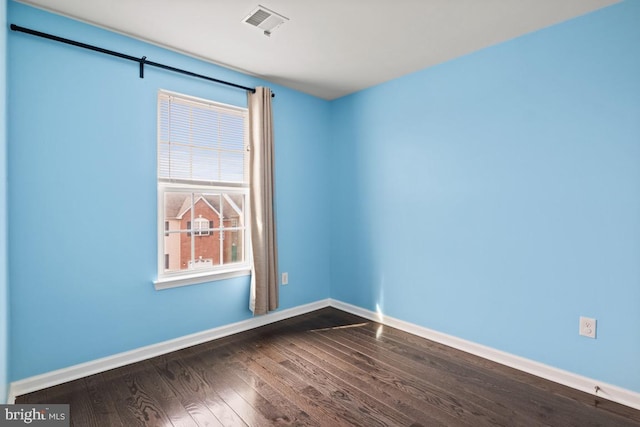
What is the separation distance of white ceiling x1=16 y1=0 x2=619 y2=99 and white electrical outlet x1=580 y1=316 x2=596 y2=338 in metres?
2.03

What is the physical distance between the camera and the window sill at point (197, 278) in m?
2.63

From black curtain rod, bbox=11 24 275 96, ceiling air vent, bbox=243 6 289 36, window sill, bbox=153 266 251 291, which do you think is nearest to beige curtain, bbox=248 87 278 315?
window sill, bbox=153 266 251 291

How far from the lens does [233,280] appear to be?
310 cm

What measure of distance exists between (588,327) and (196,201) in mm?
3108

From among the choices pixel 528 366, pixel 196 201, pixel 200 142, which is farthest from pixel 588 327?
pixel 200 142

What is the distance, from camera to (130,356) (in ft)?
8.09

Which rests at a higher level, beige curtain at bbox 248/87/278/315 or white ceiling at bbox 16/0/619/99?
white ceiling at bbox 16/0/619/99

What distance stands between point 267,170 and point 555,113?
2375mm

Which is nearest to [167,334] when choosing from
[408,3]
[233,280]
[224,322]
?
[224,322]

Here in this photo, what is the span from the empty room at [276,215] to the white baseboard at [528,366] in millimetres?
15

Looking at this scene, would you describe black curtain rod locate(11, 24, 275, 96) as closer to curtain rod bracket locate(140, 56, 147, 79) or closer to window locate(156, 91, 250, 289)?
curtain rod bracket locate(140, 56, 147, 79)

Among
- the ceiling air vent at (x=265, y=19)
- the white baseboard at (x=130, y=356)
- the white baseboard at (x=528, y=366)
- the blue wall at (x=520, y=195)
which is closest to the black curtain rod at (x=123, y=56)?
the ceiling air vent at (x=265, y=19)

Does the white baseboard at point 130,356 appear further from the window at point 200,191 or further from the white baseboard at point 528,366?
the white baseboard at point 528,366

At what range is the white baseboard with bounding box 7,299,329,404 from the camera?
2074mm
